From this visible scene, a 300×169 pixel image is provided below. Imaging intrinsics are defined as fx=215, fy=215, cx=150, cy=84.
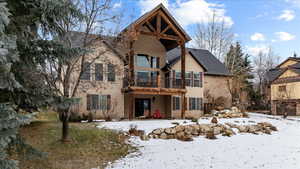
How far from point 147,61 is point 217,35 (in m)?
15.7

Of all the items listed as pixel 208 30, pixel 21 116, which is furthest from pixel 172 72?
pixel 21 116

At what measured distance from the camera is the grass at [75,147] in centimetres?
741

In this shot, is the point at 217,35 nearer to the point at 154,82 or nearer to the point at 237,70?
the point at 237,70

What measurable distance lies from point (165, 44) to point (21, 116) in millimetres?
17635

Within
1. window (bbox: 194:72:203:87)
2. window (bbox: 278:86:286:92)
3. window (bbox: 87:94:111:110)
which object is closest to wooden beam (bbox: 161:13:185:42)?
window (bbox: 194:72:203:87)

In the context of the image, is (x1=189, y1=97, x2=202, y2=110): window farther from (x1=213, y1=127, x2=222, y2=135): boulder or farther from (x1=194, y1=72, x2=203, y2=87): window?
(x1=213, y1=127, x2=222, y2=135): boulder

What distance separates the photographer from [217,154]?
8.28 metres

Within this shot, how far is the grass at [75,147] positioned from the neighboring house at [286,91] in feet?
75.7

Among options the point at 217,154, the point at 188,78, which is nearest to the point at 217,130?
the point at 217,154

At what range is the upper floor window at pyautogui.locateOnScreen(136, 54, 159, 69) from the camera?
1894 centimetres

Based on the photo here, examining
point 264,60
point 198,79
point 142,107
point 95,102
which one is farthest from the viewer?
point 264,60

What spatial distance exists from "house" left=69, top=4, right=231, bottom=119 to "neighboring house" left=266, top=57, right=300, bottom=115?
837cm

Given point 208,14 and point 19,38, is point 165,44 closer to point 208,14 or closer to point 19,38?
point 208,14

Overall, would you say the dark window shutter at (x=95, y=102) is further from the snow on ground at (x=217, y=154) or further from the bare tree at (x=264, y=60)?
the bare tree at (x=264, y=60)
